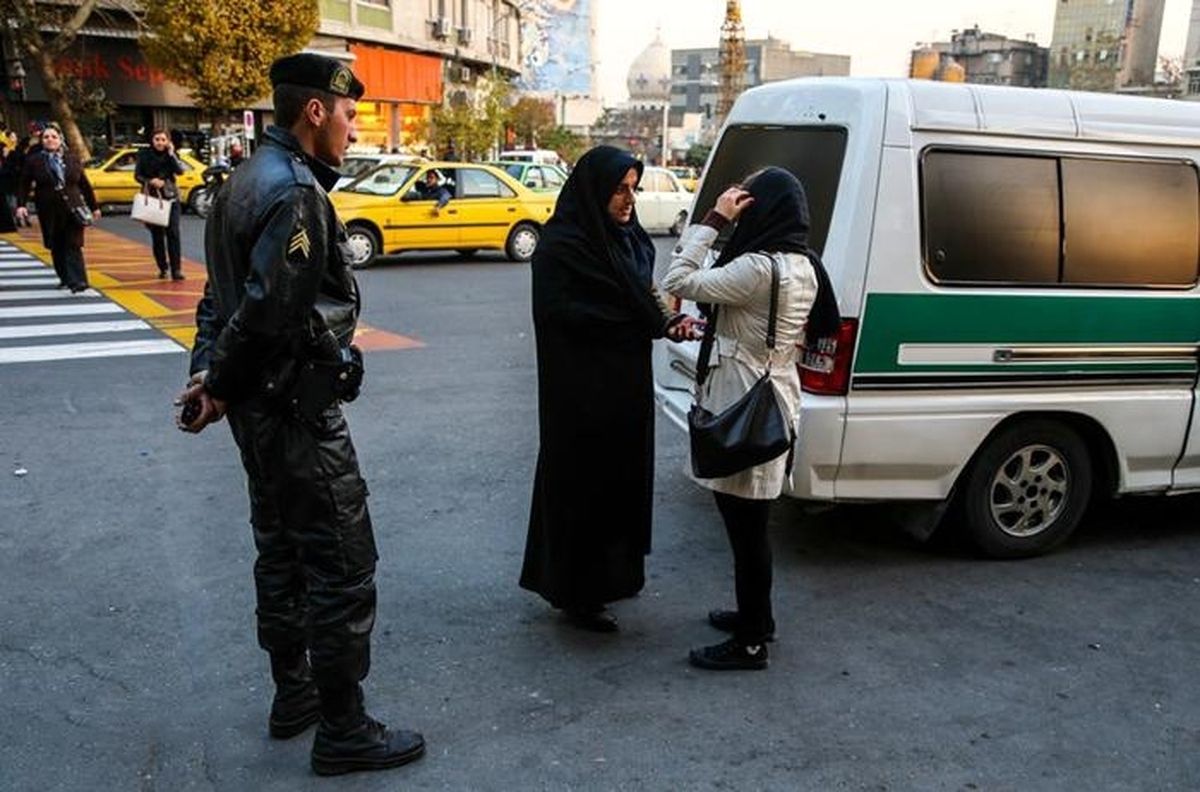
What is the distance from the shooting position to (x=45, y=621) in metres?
4.08

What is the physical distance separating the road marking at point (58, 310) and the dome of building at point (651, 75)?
139 m

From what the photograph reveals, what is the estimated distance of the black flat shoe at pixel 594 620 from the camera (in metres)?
4.09

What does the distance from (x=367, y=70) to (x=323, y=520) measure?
133 ft

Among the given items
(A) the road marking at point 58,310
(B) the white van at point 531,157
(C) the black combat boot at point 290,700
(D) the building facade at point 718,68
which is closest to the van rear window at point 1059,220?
(C) the black combat boot at point 290,700

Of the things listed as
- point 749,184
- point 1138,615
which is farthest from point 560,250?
point 1138,615

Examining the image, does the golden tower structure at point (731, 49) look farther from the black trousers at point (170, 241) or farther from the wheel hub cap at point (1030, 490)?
the wheel hub cap at point (1030, 490)

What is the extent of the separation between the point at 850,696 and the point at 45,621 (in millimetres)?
3060

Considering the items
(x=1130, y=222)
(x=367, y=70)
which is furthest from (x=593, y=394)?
(x=367, y=70)

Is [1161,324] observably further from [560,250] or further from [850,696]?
[560,250]

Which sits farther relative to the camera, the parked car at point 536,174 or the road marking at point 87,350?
the parked car at point 536,174

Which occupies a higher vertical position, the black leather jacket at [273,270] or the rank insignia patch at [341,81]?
the rank insignia patch at [341,81]

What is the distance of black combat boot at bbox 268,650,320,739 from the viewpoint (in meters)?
3.31

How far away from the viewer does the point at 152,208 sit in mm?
12578

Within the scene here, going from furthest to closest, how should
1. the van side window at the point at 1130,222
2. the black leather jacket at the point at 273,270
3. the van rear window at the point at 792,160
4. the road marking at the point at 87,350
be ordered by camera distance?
the road marking at the point at 87,350
the van side window at the point at 1130,222
the van rear window at the point at 792,160
the black leather jacket at the point at 273,270
